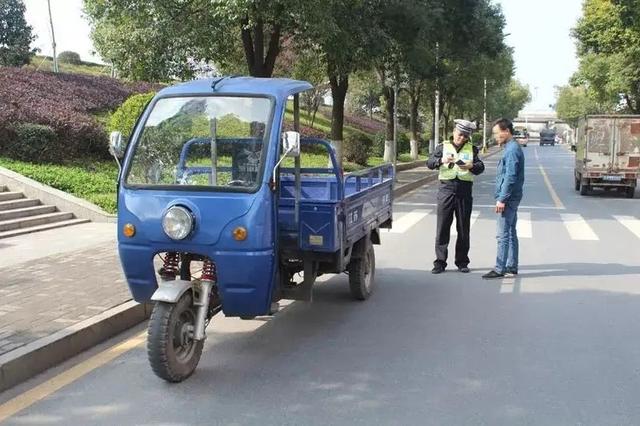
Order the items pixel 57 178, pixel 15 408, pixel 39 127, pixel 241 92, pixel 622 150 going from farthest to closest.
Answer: pixel 622 150, pixel 39 127, pixel 57 178, pixel 241 92, pixel 15 408

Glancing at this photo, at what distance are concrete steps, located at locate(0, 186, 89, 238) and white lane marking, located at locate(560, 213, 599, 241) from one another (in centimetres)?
837

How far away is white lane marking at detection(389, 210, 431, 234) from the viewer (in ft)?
40.5

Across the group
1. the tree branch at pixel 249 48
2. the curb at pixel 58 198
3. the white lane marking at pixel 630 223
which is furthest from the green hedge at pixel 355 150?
the curb at pixel 58 198

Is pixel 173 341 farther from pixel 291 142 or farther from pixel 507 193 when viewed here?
pixel 507 193

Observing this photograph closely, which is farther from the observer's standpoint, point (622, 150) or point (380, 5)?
point (622, 150)

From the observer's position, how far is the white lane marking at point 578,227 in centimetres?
1156

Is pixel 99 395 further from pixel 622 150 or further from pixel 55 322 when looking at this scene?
pixel 622 150

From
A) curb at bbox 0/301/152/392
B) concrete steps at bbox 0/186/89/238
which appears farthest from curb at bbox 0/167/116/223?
curb at bbox 0/301/152/392

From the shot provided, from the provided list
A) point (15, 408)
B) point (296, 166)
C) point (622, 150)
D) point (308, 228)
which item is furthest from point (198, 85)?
point (622, 150)

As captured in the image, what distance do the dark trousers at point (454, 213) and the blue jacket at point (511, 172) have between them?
433mm

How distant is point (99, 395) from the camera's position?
14.6ft

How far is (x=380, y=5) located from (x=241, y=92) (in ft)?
43.4

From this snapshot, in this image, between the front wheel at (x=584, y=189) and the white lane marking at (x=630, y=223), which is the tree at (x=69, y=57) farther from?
the white lane marking at (x=630, y=223)

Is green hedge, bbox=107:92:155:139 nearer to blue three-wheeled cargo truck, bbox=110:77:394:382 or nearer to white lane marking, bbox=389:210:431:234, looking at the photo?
white lane marking, bbox=389:210:431:234
